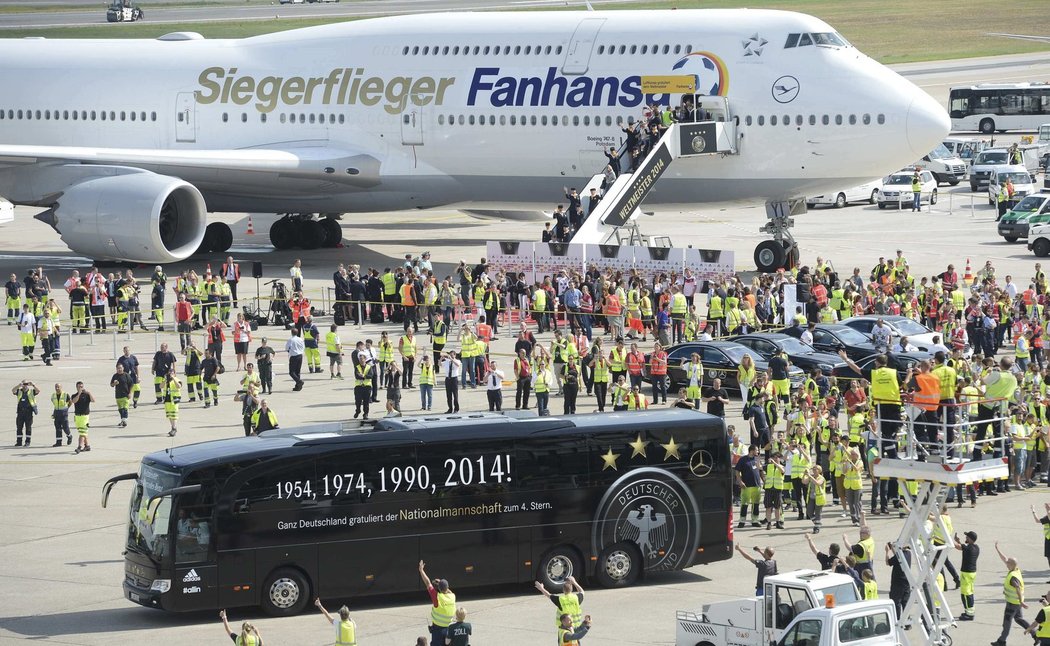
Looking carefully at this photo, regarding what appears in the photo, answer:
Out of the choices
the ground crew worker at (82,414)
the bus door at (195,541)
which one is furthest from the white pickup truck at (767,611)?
the ground crew worker at (82,414)

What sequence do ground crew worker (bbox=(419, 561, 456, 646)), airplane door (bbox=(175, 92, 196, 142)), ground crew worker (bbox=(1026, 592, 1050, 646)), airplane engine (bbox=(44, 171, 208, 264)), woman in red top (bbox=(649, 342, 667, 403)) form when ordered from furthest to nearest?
airplane door (bbox=(175, 92, 196, 142)) < airplane engine (bbox=(44, 171, 208, 264)) < woman in red top (bbox=(649, 342, 667, 403)) < ground crew worker (bbox=(419, 561, 456, 646)) < ground crew worker (bbox=(1026, 592, 1050, 646))

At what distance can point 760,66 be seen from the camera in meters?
44.4

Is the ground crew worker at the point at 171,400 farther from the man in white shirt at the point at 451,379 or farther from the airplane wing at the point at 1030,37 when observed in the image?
the airplane wing at the point at 1030,37

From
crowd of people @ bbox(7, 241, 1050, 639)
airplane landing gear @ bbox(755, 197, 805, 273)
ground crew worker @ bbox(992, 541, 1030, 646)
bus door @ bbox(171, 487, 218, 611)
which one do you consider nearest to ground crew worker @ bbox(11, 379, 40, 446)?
crowd of people @ bbox(7, 241, 1050, 639)

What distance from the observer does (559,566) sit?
22812mm

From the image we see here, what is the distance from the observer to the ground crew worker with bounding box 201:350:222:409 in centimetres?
3372

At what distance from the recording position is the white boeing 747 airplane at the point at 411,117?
4431cm

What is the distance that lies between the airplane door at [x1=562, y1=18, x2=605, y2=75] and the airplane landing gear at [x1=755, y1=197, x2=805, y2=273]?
6.39m

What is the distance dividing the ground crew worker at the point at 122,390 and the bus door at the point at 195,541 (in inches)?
450

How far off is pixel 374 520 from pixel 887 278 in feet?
74.6

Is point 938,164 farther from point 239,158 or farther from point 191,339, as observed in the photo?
point 191,339

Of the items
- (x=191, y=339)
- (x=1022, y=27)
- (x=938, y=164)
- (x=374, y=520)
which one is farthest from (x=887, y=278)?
(x=1022, y=27)

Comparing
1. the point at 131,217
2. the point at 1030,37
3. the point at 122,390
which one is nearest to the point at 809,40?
the point at 131,217

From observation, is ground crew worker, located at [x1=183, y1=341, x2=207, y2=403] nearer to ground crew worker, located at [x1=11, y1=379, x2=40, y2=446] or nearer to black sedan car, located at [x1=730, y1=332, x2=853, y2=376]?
ground crew worker, located at [x1=11, y1=379, x2=40, y2=446]
